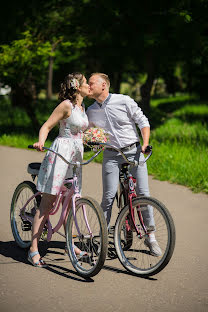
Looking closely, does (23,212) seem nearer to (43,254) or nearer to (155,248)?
(43,254)

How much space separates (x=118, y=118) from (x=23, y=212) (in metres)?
1.35

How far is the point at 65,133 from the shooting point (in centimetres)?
466

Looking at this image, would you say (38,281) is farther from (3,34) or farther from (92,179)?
(3,34)

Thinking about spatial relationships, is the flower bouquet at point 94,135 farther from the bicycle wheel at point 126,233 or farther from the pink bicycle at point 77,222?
the bicycle wheel at point 126,233

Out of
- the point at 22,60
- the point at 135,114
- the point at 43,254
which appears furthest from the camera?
the point at 22,60

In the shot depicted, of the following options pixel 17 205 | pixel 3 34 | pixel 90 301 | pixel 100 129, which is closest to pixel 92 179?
pixel 17 205

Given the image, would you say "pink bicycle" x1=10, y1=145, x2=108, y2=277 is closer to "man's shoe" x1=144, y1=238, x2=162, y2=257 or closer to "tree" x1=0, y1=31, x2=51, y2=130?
"man's shoe" x1=144, y1=238, x2=162, y2=257

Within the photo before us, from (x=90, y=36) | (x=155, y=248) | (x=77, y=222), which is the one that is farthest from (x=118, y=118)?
(x=90, y=36)

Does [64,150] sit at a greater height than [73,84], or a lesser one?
lesser

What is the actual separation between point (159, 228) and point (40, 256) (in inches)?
48.8

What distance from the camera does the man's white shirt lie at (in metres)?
4.94

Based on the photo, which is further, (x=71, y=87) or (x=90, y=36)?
(x=90, y=36)

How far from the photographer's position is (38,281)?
444 cm

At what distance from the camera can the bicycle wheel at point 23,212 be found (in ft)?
17.0
